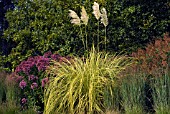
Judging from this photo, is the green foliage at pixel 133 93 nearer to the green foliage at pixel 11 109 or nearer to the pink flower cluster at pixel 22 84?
the green foliage at pixel 11 109

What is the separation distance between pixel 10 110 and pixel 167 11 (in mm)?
5866

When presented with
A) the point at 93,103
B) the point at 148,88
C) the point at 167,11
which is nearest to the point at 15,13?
the point at 167,11

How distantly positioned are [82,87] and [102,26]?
3.87 meters

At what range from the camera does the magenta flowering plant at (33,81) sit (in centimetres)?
896

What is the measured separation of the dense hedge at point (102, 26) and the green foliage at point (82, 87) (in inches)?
116

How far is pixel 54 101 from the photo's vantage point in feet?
26.5

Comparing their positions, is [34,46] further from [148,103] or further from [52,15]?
[148,103]

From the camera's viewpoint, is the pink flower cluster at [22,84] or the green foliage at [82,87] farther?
the pink flower cluster at [22,84]

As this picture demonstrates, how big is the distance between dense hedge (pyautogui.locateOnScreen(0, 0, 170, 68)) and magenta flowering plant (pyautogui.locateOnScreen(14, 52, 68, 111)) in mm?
2232

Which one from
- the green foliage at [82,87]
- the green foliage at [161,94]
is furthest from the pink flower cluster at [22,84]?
the green foliage at [161,94]

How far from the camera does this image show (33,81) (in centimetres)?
920

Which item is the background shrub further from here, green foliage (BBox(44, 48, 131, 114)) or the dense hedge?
the dense hedge

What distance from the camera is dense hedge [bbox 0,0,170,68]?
451 inches

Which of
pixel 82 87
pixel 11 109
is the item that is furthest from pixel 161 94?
pixel 11 109
